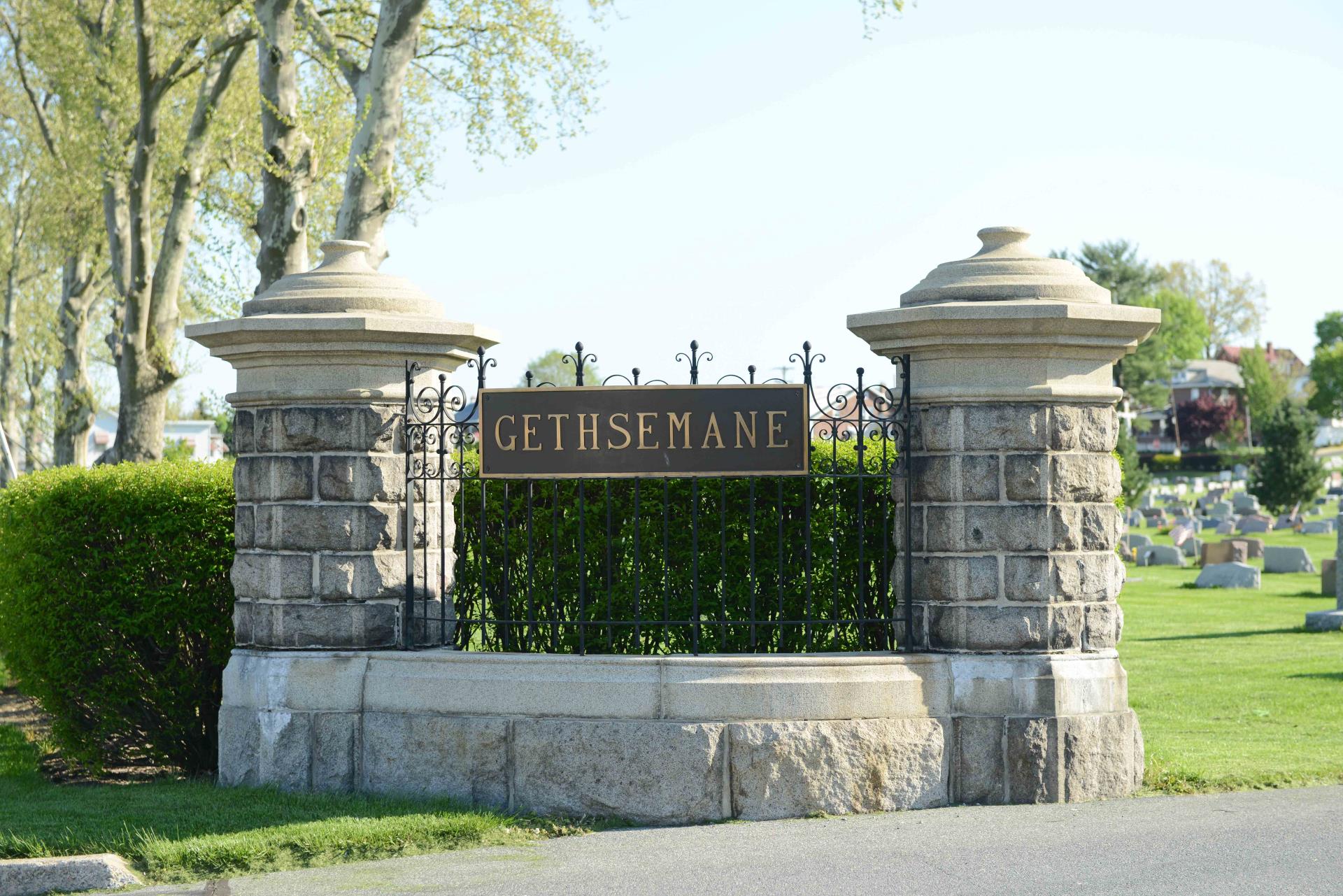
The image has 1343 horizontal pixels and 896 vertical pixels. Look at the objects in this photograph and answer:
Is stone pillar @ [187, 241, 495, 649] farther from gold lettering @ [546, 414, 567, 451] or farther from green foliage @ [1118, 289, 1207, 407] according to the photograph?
green foliage @ [1118, 289, 1207, 407]

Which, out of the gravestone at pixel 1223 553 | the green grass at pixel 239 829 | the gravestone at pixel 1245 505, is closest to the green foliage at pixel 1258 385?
the gravestone at pixel 1245 505

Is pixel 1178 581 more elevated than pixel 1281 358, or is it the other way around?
pixel 1281 358

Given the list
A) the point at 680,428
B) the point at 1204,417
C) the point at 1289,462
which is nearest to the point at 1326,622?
the point at 680,428

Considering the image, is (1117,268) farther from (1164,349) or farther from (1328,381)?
(1328,381)

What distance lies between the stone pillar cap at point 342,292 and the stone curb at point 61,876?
9.69 feet

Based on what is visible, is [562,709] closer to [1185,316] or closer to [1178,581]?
[1178,581]

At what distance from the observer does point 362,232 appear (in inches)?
508

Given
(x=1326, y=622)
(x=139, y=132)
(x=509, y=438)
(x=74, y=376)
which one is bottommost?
(x=1326, y=622)

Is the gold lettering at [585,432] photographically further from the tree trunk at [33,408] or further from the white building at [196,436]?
the white building at [196,436]

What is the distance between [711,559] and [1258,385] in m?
83.2

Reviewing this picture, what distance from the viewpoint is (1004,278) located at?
718 cm

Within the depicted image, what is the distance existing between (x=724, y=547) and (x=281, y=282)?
9.30 feet

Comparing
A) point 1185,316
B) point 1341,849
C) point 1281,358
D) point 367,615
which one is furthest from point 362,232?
point 1281,358

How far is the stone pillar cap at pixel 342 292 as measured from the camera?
24.5 feet
